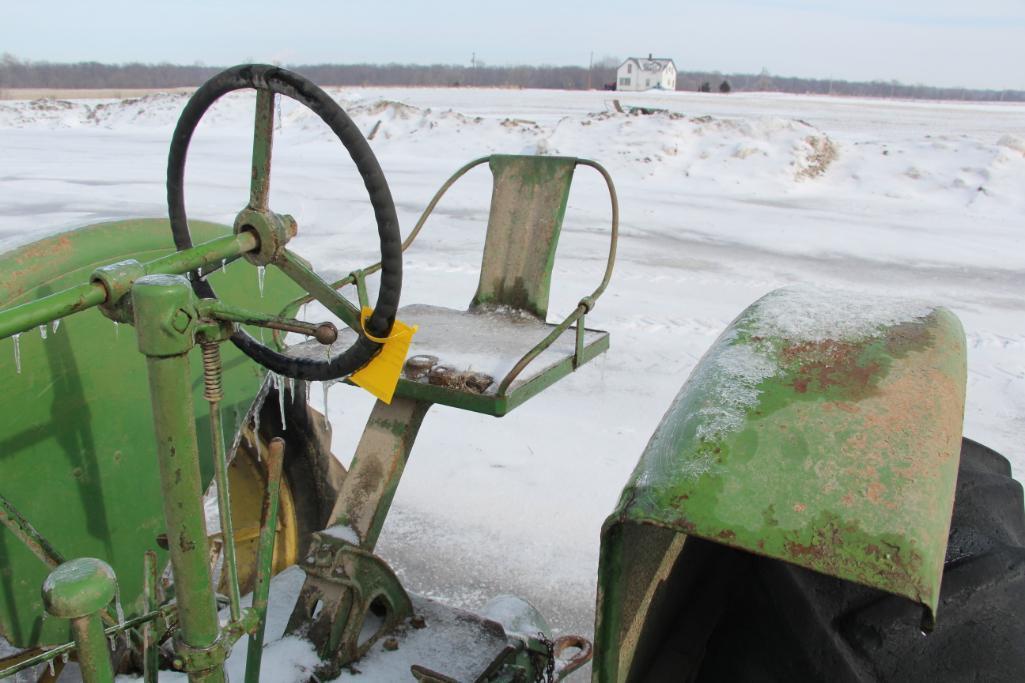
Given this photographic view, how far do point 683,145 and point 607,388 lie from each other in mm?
8739

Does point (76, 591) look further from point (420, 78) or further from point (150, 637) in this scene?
point (420, 78)

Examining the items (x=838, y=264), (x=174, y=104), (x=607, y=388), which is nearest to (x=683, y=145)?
(x=838, y=264)

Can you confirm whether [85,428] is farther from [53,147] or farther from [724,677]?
[53,147]

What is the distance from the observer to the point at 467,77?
63656mm

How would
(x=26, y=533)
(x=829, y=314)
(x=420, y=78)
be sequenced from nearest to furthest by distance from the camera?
(x=829, y=314) < (x=26, y=533) < (x=420, y=78)

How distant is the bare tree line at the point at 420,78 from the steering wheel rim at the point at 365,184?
47726 mm

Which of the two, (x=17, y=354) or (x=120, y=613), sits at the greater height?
(x=17, y=354)

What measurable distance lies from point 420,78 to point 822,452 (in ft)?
206

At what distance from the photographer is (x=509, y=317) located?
94.0 inches

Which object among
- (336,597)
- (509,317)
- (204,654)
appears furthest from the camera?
(509,317)

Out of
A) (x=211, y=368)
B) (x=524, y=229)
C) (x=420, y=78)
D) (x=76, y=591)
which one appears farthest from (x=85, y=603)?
(x=420, y=78)

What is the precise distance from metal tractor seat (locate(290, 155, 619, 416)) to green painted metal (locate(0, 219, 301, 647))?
0.41 metres

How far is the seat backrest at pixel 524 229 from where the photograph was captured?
7.84ft

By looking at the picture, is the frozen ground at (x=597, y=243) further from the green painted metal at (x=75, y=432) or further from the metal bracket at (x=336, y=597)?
the metal bracket at (x=336, y=597)
